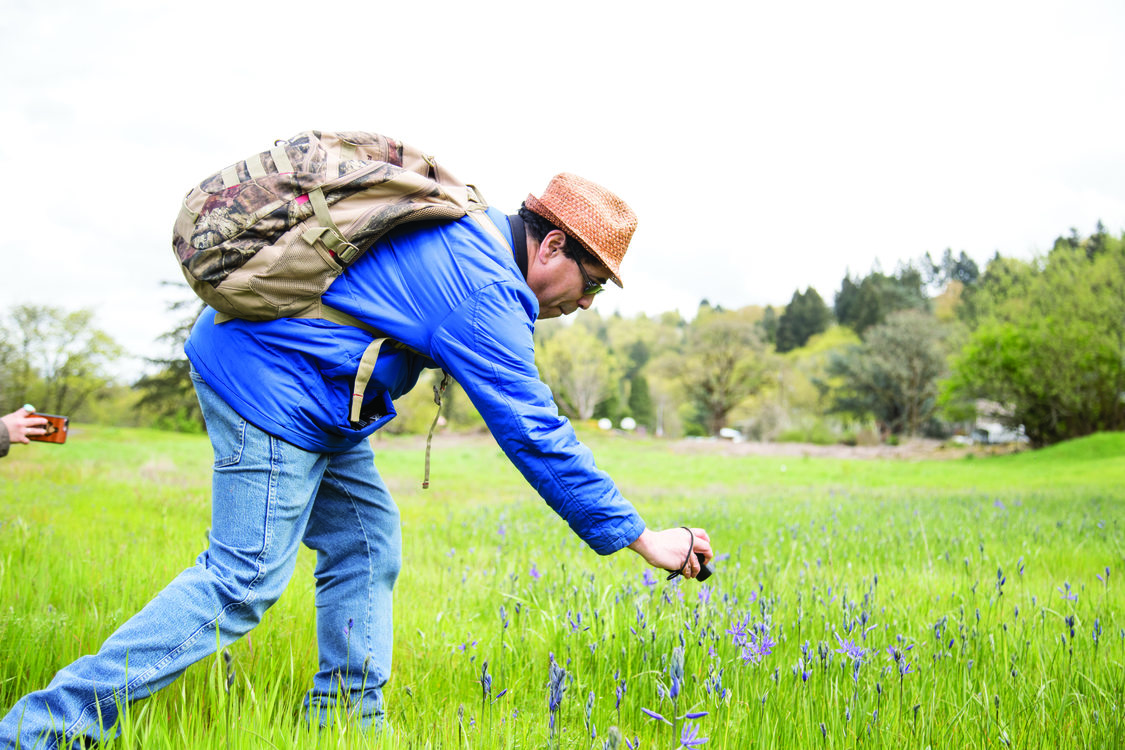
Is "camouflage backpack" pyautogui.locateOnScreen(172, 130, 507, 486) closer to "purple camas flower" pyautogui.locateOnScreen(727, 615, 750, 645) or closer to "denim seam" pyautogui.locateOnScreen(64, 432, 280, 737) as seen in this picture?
"denim seam" pyautogui.locateOnScreen(64, 432, 280, 737)

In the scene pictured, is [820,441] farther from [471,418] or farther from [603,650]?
[603,650]

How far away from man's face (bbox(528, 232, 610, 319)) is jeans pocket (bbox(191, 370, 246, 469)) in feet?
3.77

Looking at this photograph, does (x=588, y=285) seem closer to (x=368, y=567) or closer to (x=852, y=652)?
(x=368, y=567)

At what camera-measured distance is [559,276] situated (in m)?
2.56

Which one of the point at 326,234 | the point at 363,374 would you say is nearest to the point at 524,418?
Answer: the point at 363,374

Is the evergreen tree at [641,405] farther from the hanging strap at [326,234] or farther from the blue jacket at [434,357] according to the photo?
the hanging strap at [326,234]

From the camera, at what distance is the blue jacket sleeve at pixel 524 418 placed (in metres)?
2.04

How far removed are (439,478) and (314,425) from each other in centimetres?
1430

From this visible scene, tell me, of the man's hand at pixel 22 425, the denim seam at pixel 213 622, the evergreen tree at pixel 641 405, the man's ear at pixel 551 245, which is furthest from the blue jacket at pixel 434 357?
the evergreen tree at pixel 641 405

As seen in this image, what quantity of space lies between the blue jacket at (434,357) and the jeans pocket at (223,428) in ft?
0.14

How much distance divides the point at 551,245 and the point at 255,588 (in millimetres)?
1530

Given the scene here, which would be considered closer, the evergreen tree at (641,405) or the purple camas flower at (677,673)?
the purple camas flower at (677,673)

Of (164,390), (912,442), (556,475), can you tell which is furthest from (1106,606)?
(164,390)

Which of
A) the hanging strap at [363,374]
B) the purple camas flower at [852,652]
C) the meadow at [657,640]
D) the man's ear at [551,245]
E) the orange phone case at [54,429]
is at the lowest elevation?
the meadow at [657,640]
